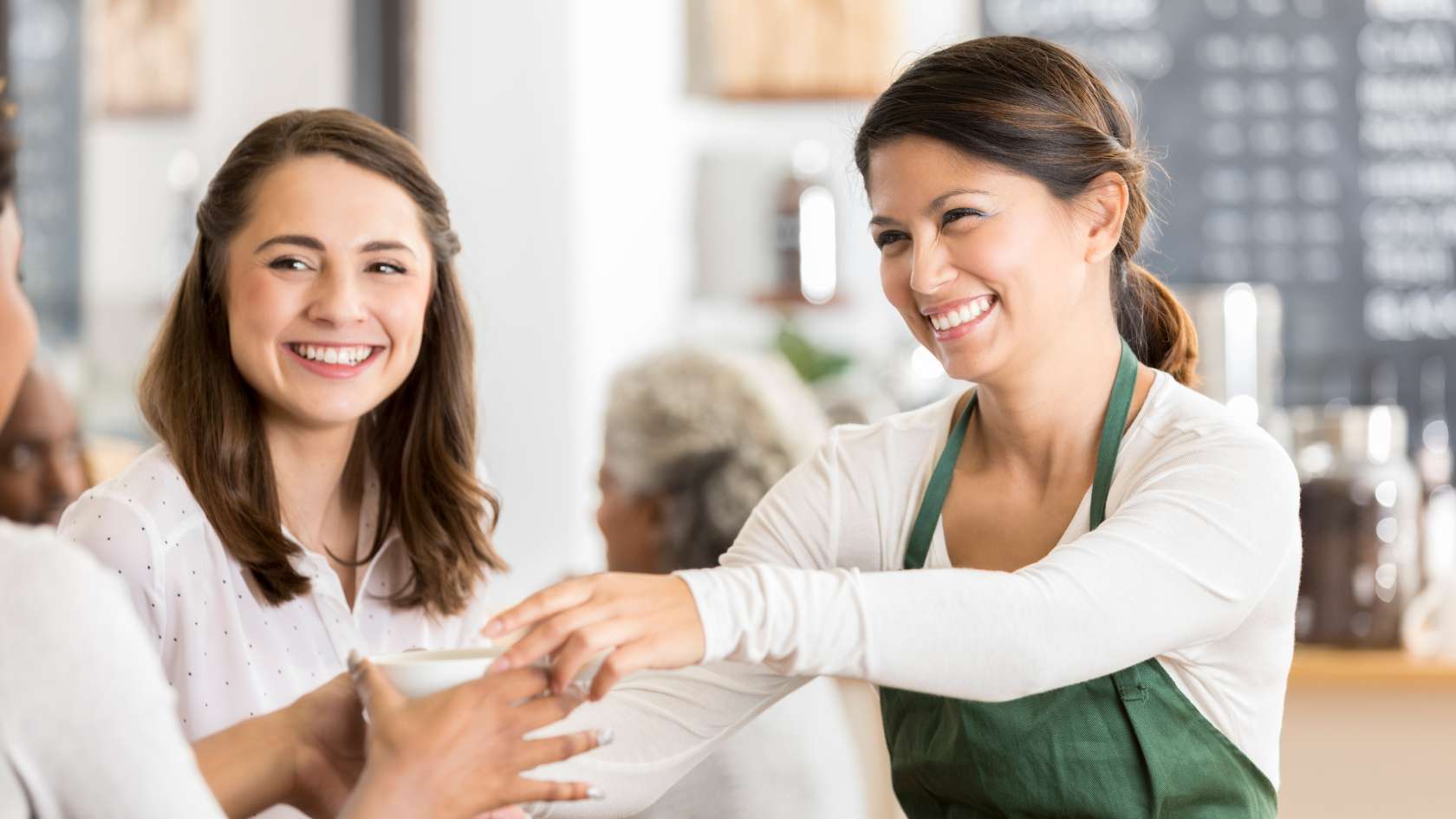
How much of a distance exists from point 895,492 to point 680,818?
37cm

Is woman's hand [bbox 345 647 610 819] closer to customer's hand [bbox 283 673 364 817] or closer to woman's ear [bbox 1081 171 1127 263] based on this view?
customer's hand [bbox 283 673 364 817]

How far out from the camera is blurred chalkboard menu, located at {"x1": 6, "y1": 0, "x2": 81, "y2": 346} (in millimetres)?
2504

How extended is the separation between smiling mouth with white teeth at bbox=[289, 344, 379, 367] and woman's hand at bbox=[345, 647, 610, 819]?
451 mm

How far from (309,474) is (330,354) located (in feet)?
0.59

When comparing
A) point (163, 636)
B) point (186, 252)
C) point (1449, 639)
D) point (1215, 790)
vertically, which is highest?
point (186, 252)

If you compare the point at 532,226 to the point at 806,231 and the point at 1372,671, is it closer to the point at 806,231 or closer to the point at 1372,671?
the point at 806,231

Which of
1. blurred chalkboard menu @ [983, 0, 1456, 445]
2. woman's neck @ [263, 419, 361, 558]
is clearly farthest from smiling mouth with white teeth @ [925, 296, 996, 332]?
blurred chalkboard menu @ [983, 0, 1456, 445]

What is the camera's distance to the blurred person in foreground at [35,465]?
2.10 metres

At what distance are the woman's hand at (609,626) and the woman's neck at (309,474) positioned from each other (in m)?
0.61

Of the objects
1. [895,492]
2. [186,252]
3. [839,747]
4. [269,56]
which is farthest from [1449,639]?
[269,56]

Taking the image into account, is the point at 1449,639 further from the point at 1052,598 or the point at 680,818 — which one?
the point at 1052,598

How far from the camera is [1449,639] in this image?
2.42 meters

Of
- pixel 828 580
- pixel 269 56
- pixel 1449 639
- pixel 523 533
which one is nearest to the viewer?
pixel 828 580

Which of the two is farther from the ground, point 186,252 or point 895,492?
point 186,252
